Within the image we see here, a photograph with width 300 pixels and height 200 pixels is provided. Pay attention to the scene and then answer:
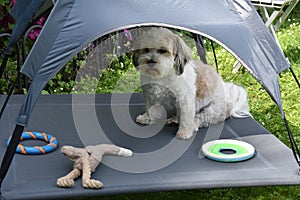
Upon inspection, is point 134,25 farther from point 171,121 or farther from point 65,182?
point 171,121

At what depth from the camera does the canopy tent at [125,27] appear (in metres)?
2.20

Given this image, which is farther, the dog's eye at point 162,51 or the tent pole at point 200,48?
the tent pole at point 200,48

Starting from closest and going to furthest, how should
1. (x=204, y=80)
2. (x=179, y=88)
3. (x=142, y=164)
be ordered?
1. (x=142, y=164)
2. (x=179, y=88)
3. (x=204, y=80)

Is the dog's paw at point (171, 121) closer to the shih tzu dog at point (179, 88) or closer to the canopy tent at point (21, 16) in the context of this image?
the shih tzu dog at point (179, 88)

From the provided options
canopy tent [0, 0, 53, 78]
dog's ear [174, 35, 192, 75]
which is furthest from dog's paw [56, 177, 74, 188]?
canopy tent [0, 0, 53, 78]

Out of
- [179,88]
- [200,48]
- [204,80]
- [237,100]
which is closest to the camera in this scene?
[179,88]

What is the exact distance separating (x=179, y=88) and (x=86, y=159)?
74 cm

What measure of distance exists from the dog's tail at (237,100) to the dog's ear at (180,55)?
569 mm

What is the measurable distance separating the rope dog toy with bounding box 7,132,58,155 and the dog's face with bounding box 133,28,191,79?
2.22 feet

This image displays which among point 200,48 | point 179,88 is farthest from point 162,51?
point 200,48

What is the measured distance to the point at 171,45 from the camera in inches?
109

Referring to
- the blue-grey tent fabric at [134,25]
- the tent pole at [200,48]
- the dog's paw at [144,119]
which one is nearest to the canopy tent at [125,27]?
the blue-grey tent fabric at [134,25]

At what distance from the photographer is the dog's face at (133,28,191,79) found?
2.78m

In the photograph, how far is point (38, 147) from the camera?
2.78 m
